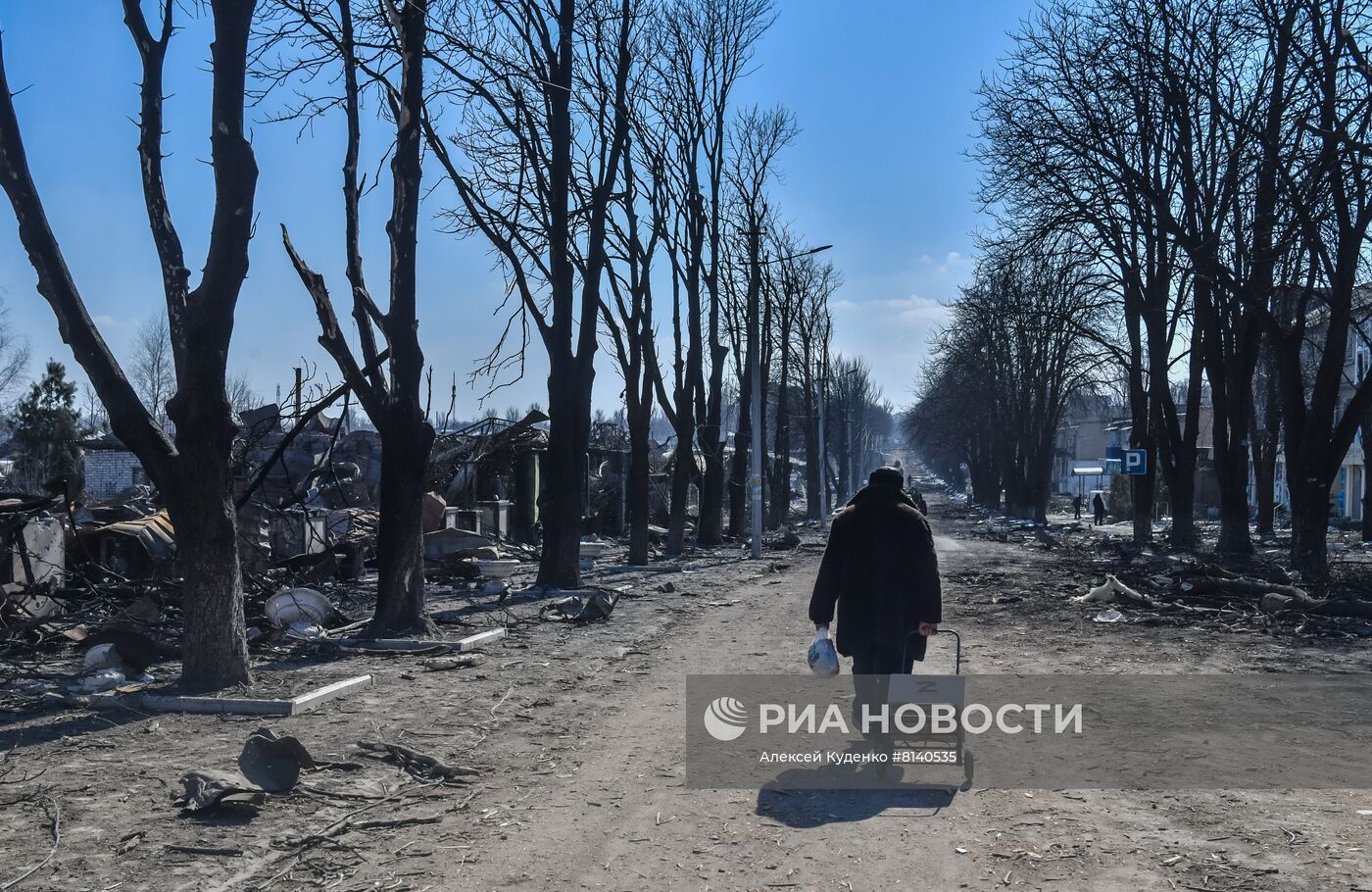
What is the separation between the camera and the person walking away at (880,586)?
6395 millimetres

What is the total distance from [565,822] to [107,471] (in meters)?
44.9

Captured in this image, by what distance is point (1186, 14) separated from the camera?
19469 millimetres

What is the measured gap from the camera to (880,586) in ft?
21.2

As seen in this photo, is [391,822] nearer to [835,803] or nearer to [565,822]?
[565,822]

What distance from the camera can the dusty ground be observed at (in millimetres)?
4633

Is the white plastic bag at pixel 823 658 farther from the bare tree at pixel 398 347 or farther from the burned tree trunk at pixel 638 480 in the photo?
the burned tree trunk at pixel 638 480

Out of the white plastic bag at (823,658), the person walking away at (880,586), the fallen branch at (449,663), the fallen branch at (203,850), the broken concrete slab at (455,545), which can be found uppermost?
the person walking away at (880,586)

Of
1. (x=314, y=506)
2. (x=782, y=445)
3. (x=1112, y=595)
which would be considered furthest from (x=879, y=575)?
(x=782, y=445)

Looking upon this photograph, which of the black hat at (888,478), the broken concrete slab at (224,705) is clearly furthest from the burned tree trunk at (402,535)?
the black hat at (888,478)

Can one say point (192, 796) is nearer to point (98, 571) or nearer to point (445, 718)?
point (445, 718)

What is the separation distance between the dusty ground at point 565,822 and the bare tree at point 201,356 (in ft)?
2.67

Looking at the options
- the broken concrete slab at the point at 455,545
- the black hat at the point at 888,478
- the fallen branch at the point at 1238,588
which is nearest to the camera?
the black hat at the point at 888,478

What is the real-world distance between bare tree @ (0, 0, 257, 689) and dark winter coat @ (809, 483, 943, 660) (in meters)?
4.65

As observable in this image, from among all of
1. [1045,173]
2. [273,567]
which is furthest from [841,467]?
[273,567]
